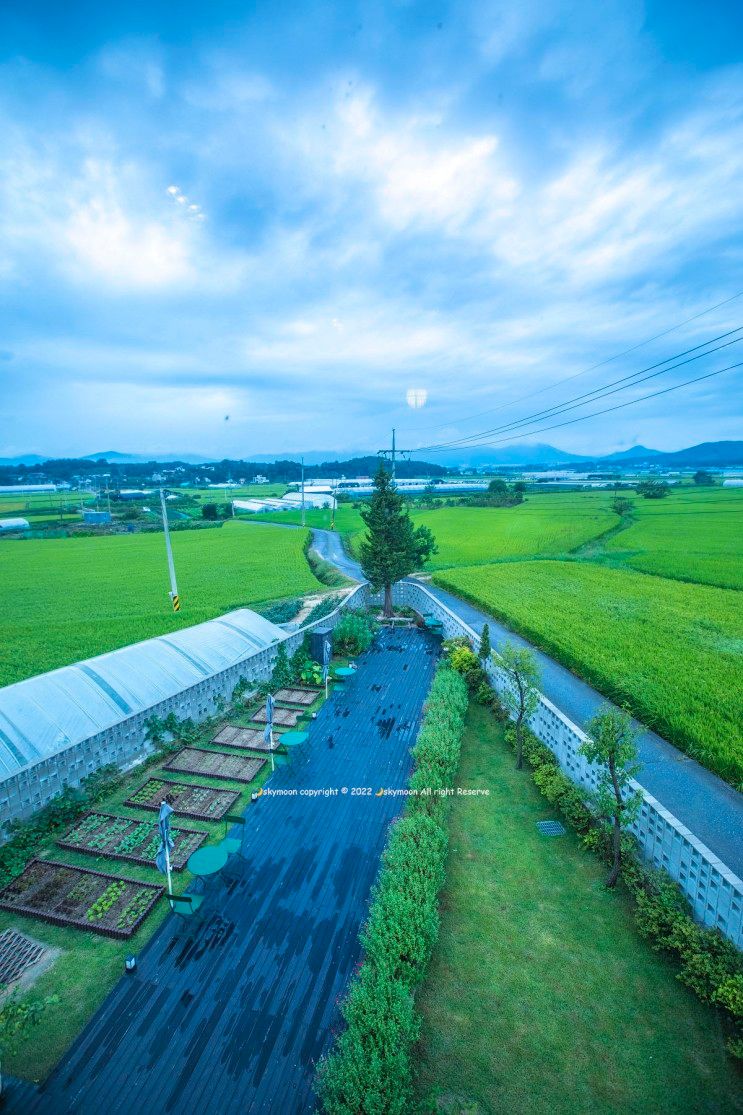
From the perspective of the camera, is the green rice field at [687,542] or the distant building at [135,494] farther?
the distant building at [135,494]

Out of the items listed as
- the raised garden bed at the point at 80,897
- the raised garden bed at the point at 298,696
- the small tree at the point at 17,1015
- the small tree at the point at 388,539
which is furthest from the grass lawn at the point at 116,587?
the small tree at the point at 17,1015

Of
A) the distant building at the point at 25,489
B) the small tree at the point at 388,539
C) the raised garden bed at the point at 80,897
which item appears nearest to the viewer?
the raised garden bed at the point at 80,897

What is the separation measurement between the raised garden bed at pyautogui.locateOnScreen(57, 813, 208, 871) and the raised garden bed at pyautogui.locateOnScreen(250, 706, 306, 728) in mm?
5319

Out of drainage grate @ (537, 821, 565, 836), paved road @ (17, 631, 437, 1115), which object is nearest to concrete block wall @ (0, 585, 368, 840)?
paved road @ (17, 631, 437, 1115)

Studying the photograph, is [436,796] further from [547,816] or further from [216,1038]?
[216,1038]

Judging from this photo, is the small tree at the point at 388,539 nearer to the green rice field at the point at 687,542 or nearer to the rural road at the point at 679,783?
the rural road at the point at 679,783

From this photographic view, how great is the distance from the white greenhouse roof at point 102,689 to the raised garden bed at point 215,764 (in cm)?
204

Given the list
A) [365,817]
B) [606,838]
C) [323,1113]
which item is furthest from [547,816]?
[323,1113]

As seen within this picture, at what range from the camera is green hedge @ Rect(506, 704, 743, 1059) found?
770 cm

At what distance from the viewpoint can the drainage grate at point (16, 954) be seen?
8735mm

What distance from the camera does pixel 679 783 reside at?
39.5 feet

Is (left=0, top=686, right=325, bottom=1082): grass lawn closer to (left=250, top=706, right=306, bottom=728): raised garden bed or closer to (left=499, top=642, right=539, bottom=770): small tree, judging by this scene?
(left=250, top=706, right=306, bottom=728): raised garden bed

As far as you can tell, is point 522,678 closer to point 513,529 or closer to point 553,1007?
point 553,1007

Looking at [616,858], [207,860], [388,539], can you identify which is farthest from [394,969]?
[388,539]
